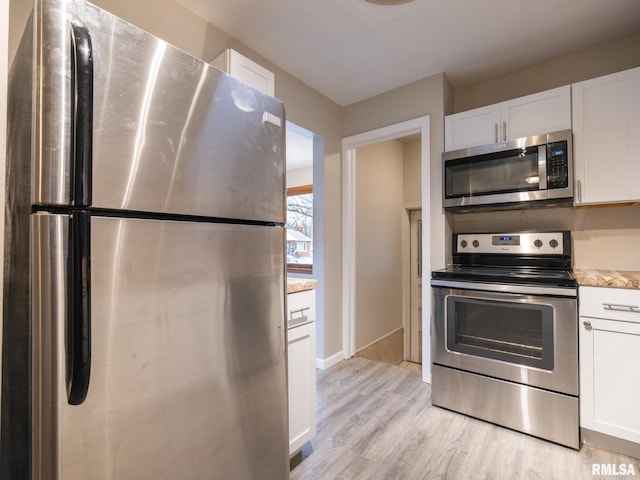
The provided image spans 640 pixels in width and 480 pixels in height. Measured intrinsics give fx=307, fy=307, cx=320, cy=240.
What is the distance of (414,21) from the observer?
6.25ft

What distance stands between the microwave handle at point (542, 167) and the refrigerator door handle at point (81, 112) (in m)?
2.38

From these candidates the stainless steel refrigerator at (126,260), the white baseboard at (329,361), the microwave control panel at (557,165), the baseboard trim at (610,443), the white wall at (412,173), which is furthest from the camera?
the white wall at (412,173)

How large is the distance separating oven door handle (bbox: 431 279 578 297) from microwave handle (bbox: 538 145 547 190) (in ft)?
2.30

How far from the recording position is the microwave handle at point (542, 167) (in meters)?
2.01

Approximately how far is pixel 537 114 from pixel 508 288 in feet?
4.08

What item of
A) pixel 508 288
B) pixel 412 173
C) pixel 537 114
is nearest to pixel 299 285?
pixel 508 288

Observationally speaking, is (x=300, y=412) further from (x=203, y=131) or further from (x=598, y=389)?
(x=598, y=389)

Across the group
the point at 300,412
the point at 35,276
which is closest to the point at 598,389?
the point at 300,412

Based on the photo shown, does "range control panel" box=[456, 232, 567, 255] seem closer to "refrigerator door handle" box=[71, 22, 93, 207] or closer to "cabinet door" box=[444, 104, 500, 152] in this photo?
"cabinet door" box=[444, 104, 500, 152]

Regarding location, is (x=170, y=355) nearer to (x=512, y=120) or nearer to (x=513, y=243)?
(x=513, y=243)

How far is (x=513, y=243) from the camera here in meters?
2.26

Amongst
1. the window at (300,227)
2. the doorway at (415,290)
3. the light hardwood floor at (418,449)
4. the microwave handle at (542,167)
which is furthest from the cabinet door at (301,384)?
the window at (300,227)

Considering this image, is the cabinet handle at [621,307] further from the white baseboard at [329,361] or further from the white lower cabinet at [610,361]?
the white baseboard at [329,361]

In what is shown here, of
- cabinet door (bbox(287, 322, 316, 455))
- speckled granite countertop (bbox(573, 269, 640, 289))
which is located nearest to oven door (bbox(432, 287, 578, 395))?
speckled granite countertop (bbox(573, 269, 640, 289))
